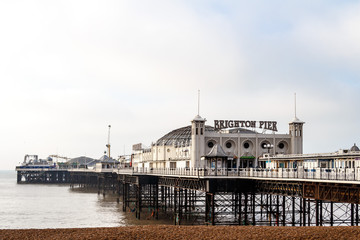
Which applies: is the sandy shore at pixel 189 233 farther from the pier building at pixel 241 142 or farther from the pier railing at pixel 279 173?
the pier building at pixel 241 142

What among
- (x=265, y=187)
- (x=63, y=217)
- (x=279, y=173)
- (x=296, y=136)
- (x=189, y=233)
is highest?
(x=296, y=136)

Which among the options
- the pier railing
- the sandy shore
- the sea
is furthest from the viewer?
the sea

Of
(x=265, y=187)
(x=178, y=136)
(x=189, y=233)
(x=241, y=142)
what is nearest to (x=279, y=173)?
(x=265, y=187)

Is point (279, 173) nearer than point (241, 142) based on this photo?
Yes

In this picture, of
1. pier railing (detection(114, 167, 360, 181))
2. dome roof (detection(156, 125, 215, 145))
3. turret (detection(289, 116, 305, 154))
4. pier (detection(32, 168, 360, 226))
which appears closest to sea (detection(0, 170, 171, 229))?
pier (detection(32, 168, 360, 226))

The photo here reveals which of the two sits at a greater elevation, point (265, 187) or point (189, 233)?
point (265, 187)

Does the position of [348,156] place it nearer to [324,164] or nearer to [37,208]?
[324,164]

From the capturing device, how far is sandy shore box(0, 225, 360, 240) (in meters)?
26.4

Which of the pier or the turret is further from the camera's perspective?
the turret

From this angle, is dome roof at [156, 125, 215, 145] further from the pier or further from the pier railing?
the pier railing

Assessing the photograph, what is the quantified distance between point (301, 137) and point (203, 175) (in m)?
31.6

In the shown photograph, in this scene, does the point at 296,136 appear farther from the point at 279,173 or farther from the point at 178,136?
the point at 178,136

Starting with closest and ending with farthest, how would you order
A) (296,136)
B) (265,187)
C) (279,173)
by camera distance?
1. (279,173)
2. (265,187)
3. (296,136)

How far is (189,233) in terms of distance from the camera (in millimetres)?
27312
